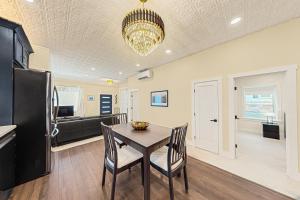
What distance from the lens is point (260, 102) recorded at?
5117mm

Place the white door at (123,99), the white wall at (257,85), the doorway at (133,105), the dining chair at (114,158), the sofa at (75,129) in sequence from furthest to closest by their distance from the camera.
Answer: the white door at (123,99) → the doorway at (133,105) → the white wall at (257,85) → the sofa at (75,129) → the dining chair at (114,158)

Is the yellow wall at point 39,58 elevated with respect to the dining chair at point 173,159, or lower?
elevated

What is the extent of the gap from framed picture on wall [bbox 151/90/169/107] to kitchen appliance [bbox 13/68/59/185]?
11.3 feet

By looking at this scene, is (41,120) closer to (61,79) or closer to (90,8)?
(90,8)

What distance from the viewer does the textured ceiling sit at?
1787mm

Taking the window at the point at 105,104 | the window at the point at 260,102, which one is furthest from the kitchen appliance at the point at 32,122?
the window at the point at 260,102

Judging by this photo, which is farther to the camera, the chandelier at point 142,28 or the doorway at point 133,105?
the doorway at point 133,105

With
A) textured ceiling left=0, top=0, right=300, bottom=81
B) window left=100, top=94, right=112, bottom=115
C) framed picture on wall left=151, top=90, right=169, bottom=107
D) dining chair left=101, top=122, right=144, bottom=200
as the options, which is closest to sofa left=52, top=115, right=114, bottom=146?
framed picture on wall left=151, top=90, right=169, bottom=107

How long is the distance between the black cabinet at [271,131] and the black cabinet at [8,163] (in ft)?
22.9

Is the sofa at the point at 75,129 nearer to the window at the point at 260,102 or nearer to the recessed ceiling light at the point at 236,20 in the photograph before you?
the recessed ceiling light at the point at 236,20

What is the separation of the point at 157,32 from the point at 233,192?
8.47 ft

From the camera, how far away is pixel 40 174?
2213 millimetres

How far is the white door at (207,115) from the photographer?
10.6 ft

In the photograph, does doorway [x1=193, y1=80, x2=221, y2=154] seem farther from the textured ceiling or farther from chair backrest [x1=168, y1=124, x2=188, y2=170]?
chair backrest [x1=168, y1=124, x2=188, y2=170]
